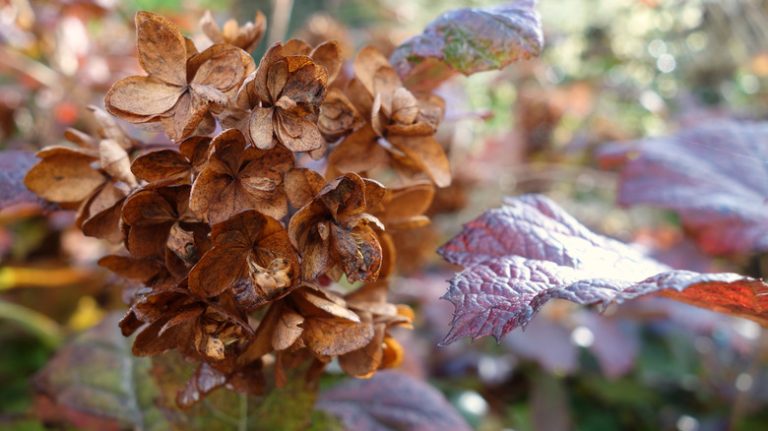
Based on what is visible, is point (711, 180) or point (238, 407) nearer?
point (238, 407)

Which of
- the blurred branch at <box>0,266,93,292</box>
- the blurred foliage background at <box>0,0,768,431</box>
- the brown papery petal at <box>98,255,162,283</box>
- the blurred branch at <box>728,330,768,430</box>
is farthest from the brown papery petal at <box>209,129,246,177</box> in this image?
the blurred branch at <box>728,330,768,430</box>

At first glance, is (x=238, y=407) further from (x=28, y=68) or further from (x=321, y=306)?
(x=28, y=68)

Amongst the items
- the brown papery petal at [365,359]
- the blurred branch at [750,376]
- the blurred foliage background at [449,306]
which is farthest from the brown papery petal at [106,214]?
the blurred branch at [750,376]

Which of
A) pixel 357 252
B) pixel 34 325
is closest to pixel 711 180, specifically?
pixel 357 252

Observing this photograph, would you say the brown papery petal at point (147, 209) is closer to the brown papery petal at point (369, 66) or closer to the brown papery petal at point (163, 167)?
the brown papery petal at point (163, 167)

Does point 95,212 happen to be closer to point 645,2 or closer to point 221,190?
point 221,190

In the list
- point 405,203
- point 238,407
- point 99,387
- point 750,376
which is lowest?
point 750,376

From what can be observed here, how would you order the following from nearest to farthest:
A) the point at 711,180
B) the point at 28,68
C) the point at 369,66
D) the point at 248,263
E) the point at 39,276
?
the point at 248,263
the point at 369,66
the point at 711,180
the point at 39,276
the point at 28,68
